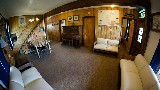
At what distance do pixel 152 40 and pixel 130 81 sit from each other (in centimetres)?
148

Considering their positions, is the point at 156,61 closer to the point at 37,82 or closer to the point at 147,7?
the point at 147,7

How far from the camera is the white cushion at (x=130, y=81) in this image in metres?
2.24

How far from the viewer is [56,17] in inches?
357

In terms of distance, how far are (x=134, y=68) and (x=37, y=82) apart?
2.69m

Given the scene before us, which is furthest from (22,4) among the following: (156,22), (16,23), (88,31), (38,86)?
(16,23)

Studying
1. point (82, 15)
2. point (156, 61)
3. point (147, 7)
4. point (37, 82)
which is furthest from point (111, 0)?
point (82, 15)

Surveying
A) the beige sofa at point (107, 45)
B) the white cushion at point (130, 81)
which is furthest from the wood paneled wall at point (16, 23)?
the white cushion at point (130, 81)

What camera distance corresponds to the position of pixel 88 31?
7.21 metres

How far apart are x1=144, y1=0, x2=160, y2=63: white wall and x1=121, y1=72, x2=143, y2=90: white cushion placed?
833 mm

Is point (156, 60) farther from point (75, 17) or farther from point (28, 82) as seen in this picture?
point (75, 17)

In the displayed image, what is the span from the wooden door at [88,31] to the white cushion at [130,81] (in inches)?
181

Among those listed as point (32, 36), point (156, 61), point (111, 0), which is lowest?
point (156, 61)

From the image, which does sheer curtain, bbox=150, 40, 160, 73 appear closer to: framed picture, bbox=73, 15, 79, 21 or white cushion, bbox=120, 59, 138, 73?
white cushion, bbox=120, 59, 138, 73

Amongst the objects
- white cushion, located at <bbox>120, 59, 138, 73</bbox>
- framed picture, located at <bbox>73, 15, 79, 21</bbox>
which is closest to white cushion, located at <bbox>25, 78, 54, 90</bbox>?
white cushion, located at <bbox>120, 59, 138, 73</bbox>
